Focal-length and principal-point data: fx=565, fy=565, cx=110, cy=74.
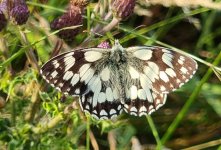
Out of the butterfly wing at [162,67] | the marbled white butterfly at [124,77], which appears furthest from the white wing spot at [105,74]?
the butterfly wing at [162,67]

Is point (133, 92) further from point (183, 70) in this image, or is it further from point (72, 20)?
point (72, 20)

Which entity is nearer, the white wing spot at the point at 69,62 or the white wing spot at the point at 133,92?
the white wing spot at the point at 69,62

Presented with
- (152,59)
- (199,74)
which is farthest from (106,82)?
(199,74)

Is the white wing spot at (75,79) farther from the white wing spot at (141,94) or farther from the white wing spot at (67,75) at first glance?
the white wing spot at (141,94)

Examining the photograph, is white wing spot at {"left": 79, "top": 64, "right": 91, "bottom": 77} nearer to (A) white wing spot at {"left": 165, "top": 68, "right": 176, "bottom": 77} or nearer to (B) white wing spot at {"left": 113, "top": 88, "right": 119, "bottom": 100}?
(B) white wing spot at {"left": 113, "top": 88, "right": 119, "bottom": 100}

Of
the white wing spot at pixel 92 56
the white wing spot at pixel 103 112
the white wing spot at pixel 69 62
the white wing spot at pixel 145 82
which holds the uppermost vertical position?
the white wing spot at pixel 92 56
